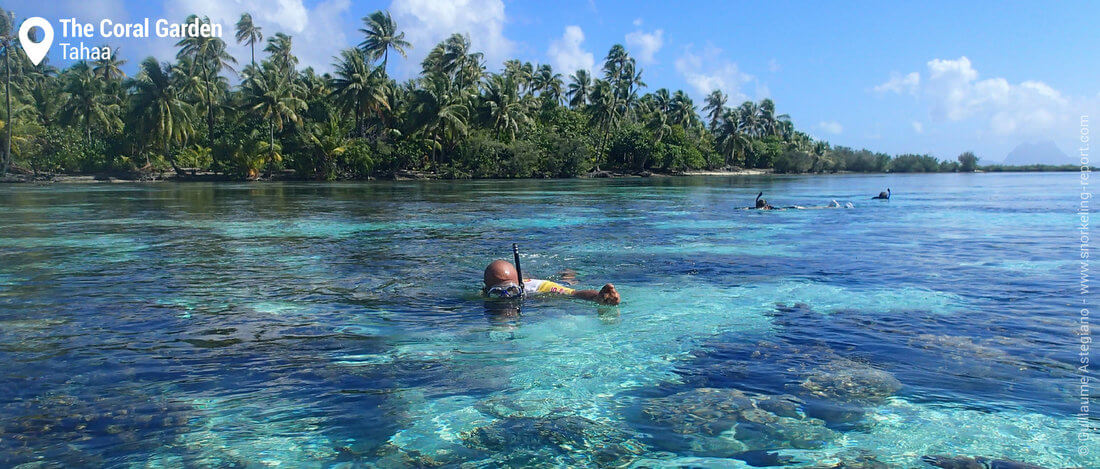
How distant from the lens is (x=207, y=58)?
236 ft

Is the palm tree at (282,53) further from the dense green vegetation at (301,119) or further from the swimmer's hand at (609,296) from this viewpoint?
the swimmer's hand at (609,296)

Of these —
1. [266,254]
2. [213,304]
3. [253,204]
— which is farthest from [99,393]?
[253,204]

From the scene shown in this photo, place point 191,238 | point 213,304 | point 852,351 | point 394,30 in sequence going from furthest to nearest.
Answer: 1. point 394,30
2. point 191,238
3. point 213,304
4. point 852,351

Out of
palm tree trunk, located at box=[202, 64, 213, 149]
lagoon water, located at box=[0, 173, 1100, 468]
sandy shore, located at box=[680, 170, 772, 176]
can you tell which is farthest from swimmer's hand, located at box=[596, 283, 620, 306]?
sandy shore, located at box=[680, 170, 772, 176]

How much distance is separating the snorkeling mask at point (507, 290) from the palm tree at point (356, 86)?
6019 cm

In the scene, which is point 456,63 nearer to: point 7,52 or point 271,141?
point 271,141

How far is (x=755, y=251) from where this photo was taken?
1666 centimetres

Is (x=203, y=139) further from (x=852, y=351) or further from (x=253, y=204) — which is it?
(x=852, y=351)

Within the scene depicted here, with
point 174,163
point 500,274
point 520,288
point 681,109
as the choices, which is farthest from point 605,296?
point 681,109

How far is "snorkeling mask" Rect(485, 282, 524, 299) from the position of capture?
1005cm

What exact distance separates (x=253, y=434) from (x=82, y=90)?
7262cm

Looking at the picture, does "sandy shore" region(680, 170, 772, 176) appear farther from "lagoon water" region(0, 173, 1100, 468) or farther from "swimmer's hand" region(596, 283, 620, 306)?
"swimmer's hand" region(596, 283, 620, 306)

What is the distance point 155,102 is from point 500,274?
6429 cm

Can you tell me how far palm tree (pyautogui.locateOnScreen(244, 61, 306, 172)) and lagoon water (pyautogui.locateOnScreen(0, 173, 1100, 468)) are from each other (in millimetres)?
50808
